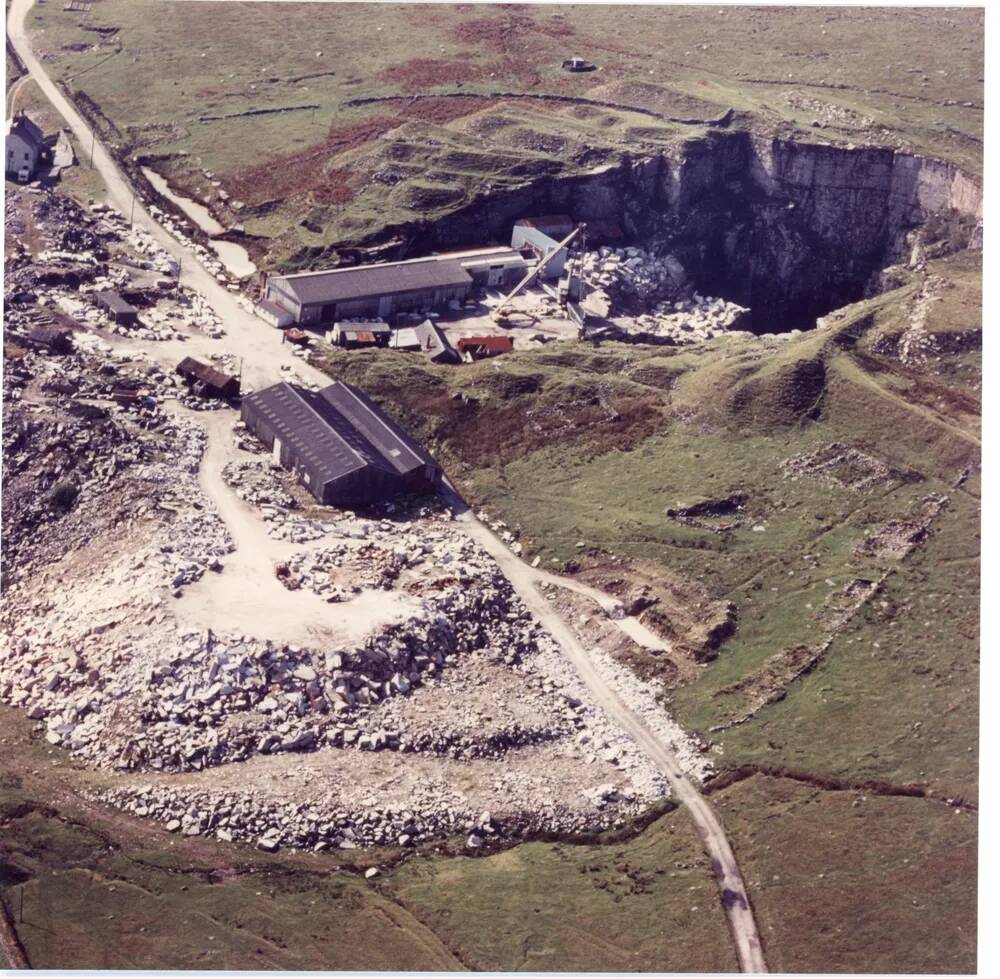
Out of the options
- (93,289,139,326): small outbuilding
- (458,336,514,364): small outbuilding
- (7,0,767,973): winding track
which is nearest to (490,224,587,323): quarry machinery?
(458,336,514,364): small outbuilding

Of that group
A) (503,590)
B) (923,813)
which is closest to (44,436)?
(503,590)

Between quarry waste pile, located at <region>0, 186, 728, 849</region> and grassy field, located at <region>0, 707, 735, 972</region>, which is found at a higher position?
quarry waste pile, located at <region>0, 186, 728, 849</region>

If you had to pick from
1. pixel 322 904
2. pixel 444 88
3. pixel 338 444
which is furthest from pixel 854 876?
pixel 444 88

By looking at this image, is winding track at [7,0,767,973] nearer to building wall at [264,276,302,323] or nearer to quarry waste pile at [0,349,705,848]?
quarry waste pile at [0,349,705,848]

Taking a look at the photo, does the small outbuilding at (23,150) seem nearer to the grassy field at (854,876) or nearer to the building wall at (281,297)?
the building wall at (281,297)

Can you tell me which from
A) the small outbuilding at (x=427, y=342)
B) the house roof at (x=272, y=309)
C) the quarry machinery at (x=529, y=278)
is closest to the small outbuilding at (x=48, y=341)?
the house roof at (x=272, y=309)

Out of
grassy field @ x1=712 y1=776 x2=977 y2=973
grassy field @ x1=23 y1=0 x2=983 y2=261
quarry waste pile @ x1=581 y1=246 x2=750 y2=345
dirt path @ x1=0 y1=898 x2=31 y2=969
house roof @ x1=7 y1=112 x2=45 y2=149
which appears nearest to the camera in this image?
dirt path @ x1=0 y1=898 x2=31 y2=969

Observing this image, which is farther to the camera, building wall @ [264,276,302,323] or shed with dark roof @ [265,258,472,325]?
shed with dark roof @ [265,258,472,325]

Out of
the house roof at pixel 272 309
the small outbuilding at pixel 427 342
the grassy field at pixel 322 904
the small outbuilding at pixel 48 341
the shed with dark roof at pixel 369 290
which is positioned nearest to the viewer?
the grassy field at pixel 322 904
